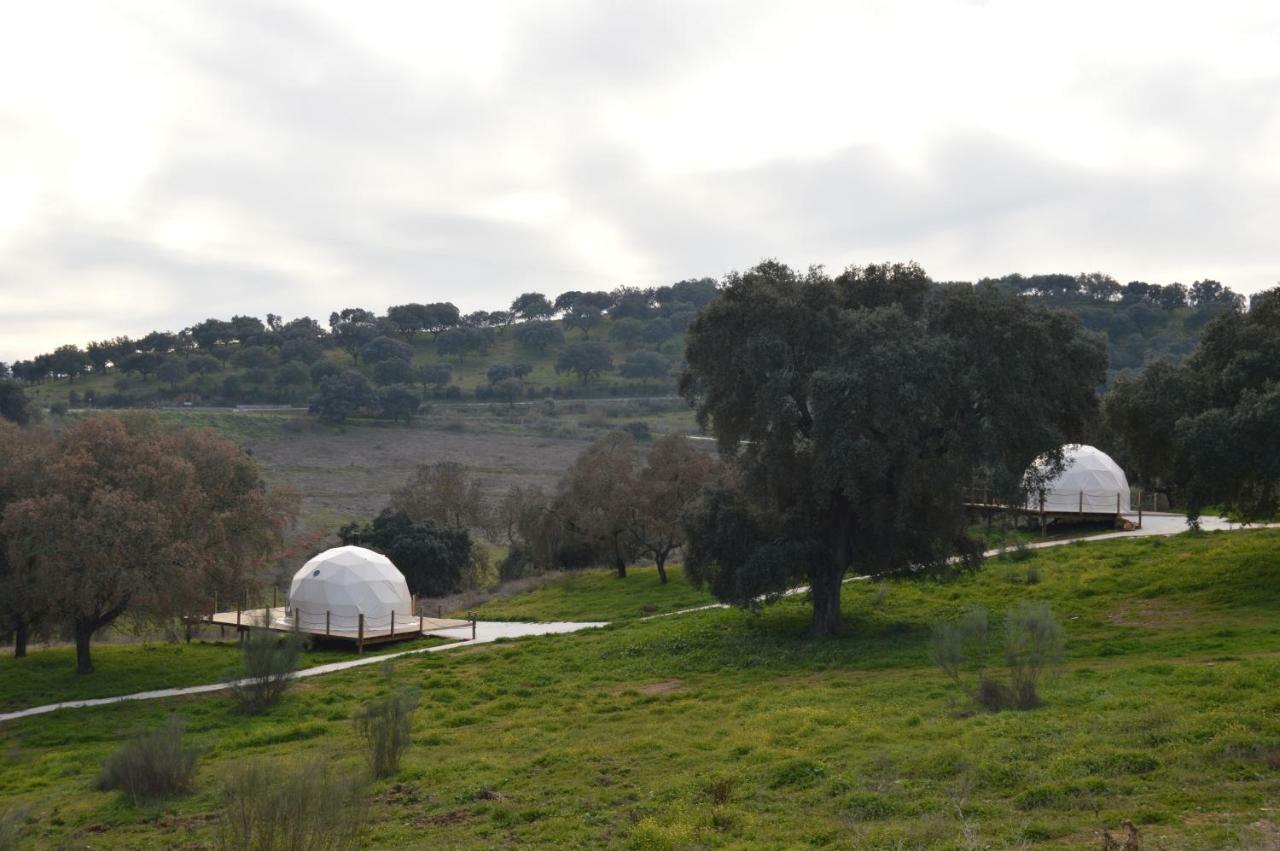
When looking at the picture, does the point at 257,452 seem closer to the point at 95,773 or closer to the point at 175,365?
the point at 175,365

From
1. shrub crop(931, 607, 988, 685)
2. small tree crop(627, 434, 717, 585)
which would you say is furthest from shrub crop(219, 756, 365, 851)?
small tree crop(627, 434, 717, 585)

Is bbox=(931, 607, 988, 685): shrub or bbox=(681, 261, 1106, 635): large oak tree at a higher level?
bbox=(681, 261, 1106, 635): large oak tree

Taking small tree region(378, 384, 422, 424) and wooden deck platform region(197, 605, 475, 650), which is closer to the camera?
wooden deck platform region(197, 605, 475, 650)

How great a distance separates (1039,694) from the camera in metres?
16.0

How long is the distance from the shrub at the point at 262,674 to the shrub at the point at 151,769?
20.5ft

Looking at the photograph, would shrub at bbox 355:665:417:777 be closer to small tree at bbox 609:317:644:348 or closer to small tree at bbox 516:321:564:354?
small tree at bbox 516:321:564:354

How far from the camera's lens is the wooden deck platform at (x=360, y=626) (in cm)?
3188

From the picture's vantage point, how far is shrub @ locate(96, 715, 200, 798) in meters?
16.5

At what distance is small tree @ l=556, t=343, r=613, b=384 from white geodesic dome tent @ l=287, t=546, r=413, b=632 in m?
89.6

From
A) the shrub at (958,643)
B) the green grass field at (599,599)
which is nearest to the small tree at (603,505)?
the green grass field at (599,599)

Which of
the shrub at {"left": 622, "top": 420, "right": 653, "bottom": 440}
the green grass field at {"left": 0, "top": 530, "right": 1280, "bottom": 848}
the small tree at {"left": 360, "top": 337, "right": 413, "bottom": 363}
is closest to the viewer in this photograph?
the green grass field at {"left": 0, "top": 530, "right": 1280, "bottom": 848}

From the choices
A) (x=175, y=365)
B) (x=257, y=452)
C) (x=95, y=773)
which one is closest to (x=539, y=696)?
(x=95, y=773)

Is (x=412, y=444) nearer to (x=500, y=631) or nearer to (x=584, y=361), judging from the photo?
(x=584, y=361)

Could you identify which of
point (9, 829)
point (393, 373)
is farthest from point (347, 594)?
point (393, 373)
